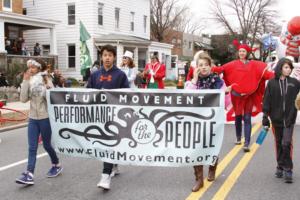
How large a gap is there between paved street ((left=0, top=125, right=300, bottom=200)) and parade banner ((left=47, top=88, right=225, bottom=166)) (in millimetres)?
400

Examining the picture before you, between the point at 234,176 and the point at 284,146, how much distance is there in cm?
81

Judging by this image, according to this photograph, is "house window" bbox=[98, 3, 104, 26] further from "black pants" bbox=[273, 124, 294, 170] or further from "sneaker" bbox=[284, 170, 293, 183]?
"sneaker" bbox=[284, 170, 293, 183]

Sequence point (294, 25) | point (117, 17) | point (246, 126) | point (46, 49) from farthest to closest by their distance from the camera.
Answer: point (117, 17) < point (46, 49) < point (294, 25) < point (246, 126)

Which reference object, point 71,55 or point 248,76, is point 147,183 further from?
point 71,55

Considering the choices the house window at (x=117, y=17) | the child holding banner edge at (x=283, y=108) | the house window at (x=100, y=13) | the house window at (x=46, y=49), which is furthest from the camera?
the house window at (x=117, y=17)

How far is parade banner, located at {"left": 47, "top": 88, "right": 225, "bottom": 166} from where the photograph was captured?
5.33m

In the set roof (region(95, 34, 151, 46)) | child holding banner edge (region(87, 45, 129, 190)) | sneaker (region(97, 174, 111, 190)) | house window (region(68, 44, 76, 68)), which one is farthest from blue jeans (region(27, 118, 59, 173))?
house window (region(68, 44, 76, 68))

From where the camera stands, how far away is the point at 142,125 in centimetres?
550

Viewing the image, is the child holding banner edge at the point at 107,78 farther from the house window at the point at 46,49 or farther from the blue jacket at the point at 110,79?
the house window at the point at 46,49

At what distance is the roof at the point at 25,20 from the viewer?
990 inches

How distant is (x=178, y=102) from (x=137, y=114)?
530mm

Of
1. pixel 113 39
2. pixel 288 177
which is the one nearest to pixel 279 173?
pixel 288 177

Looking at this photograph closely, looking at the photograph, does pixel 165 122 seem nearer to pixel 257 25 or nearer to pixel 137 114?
pixel 137 114

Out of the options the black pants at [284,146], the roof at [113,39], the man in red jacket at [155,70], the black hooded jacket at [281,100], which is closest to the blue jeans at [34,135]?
the black hooded jacket at [281,100]
